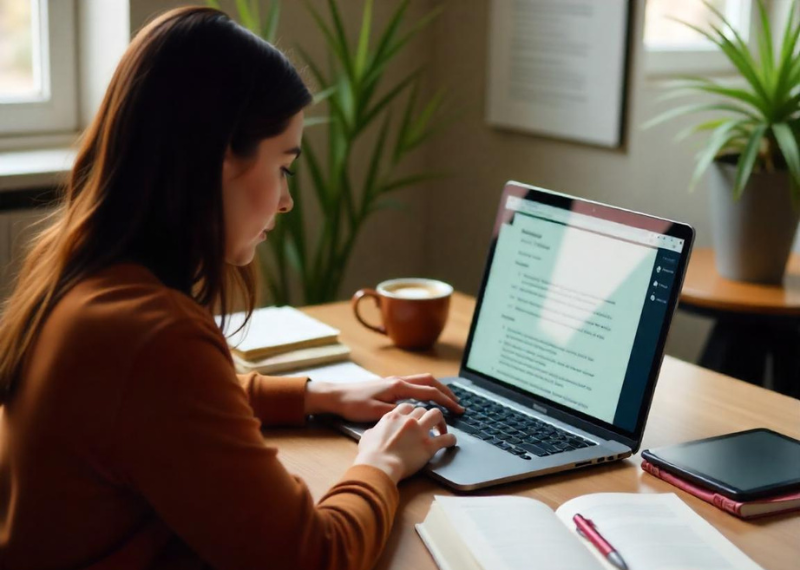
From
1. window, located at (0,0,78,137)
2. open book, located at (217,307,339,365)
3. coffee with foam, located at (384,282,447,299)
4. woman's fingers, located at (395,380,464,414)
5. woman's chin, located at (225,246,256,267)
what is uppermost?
window, located at (0,0,78,137)

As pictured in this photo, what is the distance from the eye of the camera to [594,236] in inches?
51.6

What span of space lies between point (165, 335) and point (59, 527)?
0.70 ft

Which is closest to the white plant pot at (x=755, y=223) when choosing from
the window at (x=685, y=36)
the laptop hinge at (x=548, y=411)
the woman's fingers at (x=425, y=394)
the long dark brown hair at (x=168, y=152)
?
Result: the window at (x=685, y=36)

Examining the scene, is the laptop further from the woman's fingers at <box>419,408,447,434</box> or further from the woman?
the woman

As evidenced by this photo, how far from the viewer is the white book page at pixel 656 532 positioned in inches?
37.6

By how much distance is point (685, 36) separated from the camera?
2.87 meters

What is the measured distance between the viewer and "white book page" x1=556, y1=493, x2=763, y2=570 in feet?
3.13

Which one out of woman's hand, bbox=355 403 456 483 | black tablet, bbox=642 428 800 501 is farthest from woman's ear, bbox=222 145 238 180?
black tablet, bbox=642 428 800 501

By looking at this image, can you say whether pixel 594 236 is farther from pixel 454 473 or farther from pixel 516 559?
pixel 516 559

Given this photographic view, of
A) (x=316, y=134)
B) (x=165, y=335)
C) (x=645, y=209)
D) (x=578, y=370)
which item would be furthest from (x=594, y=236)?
(x=316, y=134)

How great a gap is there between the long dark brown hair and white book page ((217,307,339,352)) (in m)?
0.51

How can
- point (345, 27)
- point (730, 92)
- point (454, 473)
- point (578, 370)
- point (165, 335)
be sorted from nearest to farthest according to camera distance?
point (165, 335) < point (454, 473) < point (578, 370) < point (730, 92) < point (345, 27)

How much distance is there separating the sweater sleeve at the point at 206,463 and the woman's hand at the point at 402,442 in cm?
19

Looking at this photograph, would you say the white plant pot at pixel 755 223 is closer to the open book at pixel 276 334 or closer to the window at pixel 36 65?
the open book at pixel 276 334
